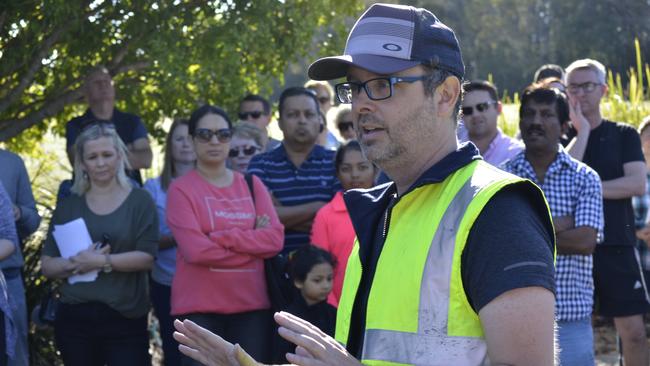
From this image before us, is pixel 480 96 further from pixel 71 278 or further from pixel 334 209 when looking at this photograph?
pixel 71 278

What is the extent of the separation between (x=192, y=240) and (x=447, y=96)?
341cm

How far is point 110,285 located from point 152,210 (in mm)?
562

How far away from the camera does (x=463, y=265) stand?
7.47ft

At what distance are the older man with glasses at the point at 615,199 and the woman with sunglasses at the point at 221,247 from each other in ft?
7.37

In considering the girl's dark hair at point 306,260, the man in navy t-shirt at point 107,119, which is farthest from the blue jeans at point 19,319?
the girl's dark hair at point 306,260

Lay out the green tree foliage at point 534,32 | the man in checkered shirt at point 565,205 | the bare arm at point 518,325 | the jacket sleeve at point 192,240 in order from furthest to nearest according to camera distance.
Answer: the green tree foliage at point 534,32 < the jacket sleeve at point 192,240 < the man in checkered shirt at point 565,205 < the bare arm at point 518,325

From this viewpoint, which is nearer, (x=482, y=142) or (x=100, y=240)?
(x=100, y=240)

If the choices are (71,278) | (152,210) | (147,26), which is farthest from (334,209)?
(147,26)

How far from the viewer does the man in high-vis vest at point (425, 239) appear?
2172mm

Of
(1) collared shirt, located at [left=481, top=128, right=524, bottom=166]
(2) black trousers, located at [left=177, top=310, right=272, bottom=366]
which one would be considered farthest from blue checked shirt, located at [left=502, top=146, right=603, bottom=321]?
(2) black trousers, located at [left=177, top=310, right=272, bottom=366]

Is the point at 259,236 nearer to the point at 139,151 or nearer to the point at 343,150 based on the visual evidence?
the point at 343,150

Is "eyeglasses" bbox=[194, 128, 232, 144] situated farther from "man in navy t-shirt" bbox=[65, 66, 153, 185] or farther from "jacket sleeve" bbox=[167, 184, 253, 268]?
"man in navy t-shirt" bbox=[65, 66, 153, 185]

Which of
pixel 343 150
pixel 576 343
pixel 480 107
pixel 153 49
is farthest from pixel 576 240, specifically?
pixel 153 49

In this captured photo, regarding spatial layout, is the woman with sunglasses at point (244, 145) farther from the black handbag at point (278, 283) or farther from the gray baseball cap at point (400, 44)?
the gray baseball cap at point (400, 44)
